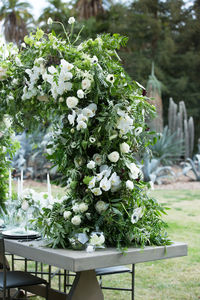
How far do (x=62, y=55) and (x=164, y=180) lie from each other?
8.15 meters

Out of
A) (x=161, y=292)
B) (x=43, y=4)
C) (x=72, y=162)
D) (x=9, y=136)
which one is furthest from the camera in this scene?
(x=43, y=4)

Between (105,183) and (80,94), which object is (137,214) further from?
(80,94)

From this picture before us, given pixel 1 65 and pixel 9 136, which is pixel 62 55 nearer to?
pixel 1 65

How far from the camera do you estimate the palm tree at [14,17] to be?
52.2ft

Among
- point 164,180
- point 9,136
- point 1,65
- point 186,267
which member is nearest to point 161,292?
point 186,267

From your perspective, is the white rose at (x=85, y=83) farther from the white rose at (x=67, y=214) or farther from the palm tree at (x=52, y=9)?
the palm tree at (x=52, y=9)

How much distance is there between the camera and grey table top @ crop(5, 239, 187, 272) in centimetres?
242

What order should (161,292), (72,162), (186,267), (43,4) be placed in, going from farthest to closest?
(43,4)
(186,267)
(161,292)
(72,162)

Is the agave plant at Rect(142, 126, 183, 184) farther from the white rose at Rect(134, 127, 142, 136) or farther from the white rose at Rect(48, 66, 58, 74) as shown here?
Result: the white rose at Rect(48, 66, 58, 74)

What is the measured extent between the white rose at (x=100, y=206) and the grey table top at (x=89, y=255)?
23 centimetres

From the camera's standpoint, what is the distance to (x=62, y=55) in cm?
296

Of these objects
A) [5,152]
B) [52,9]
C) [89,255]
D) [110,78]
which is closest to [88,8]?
[52,9]

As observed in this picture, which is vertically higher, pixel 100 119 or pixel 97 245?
pixel 100 119

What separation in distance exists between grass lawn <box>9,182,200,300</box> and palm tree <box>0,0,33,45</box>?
10.1 meters
